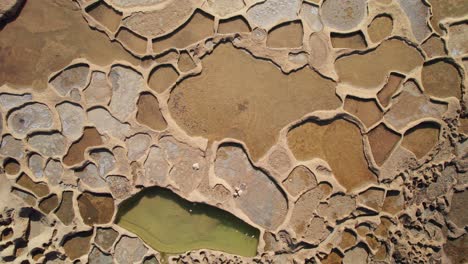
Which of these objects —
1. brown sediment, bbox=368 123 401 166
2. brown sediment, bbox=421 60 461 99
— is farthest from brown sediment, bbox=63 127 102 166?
brown sediment, bbox=421 60 461 99

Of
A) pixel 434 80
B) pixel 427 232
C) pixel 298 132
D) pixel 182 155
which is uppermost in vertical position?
pixel 434 80

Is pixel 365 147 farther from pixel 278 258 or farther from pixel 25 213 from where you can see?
pixel 25 213

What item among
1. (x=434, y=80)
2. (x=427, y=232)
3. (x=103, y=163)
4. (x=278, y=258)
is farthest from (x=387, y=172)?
(x=103, y=163)

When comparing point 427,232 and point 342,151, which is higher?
point 342,151

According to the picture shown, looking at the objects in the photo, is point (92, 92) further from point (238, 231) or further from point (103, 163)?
point (238, 231)

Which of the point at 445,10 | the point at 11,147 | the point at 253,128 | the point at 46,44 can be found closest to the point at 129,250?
the point at 11,147

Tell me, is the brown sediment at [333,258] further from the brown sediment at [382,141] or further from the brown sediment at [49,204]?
the brown sediment at [49,204]
